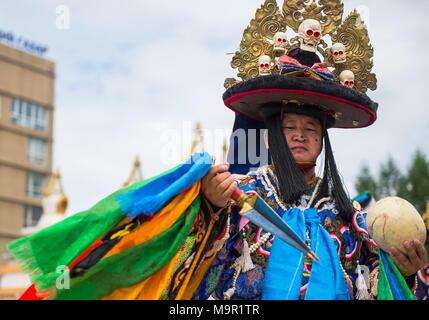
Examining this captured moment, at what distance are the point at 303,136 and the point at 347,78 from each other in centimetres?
53

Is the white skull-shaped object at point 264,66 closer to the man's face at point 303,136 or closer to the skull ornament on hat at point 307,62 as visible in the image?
the skull ornament on hat at point 307,62

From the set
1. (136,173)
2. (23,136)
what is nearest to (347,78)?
(136,173)

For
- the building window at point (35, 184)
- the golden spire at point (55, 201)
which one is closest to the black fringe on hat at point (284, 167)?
the golden spire at point (55, 201)

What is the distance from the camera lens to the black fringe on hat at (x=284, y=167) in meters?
4.70

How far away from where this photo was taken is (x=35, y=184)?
181 feet

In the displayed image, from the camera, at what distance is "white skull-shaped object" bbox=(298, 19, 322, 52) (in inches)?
200

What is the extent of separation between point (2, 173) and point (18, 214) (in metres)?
3.02

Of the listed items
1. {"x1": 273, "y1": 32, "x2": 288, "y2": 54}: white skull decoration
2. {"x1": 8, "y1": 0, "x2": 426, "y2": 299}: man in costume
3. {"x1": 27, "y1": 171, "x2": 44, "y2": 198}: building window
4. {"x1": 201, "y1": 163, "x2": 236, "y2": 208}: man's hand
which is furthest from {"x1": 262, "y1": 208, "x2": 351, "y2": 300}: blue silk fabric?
{"x1": 27, "y1": 171, "x2": 44, "y2": 198}: building window

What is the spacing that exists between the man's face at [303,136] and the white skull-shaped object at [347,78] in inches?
13.7

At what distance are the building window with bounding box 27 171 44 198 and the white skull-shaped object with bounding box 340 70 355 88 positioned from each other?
168ft

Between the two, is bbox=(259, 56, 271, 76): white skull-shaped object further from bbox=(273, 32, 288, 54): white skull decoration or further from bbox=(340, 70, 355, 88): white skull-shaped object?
bbox=(340, 70, 355, 88): white skull-shaped object

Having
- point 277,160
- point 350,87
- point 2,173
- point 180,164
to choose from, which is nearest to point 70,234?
point 180,164

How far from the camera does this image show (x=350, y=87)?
507 cm
